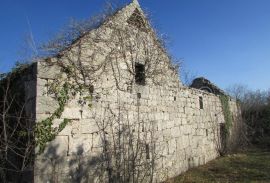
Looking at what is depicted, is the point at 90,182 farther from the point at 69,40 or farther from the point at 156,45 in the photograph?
the point at 156,45

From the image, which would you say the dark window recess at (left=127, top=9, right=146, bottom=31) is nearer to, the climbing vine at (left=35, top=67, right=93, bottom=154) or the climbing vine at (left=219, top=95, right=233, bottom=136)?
the climbing vine at (left=35, top=67, right=93, bottom=154)

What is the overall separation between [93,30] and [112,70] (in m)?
1.17

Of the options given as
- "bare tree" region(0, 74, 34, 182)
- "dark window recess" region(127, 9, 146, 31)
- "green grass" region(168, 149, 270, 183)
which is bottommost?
"green grass" region(168, 149, 270, 183)

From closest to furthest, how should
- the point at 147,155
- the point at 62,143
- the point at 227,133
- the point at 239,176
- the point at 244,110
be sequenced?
the point at 62,143
the point at 147,155
the point at 239,176
the point at 227,133
the point at 244,110

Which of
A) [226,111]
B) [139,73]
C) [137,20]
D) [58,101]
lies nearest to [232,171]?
[139,73]

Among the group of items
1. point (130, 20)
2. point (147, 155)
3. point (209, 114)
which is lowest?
point (147, 155)

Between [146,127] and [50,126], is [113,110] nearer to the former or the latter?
[146,127]

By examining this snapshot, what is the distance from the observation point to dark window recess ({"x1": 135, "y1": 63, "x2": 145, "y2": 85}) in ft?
30.6

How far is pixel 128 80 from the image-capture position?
865 centimetres

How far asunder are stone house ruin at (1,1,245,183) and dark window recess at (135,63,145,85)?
0.03 meters

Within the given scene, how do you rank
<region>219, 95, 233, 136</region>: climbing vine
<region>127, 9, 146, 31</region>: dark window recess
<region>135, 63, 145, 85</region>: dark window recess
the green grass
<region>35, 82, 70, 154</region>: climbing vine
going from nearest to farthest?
1. <region>35, 82, 70, 154</region>: climbing vine
2. the green grass
3. <region>135, 63, 145, 85</region>: dark window recess
4. <region>127, 9, 146, 31</region>: dark window recess
5. <region>219, 95, 233, 136</region>: climbing vine

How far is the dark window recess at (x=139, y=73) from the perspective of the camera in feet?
30.6

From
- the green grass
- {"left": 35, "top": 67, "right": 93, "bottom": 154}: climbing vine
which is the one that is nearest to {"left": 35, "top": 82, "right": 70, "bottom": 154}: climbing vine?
{"left": 35, "top": 67, "right": 93, "bottom": 154}: climbing vine

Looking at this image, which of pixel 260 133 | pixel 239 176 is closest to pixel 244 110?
pixel 260 133
